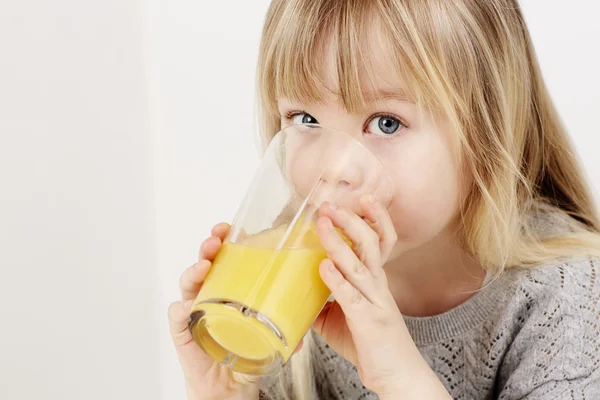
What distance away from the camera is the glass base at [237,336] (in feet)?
2.59

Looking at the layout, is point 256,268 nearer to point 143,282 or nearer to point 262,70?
point 262,70

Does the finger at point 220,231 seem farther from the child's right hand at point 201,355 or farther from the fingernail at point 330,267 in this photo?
the fingernail at point 330,267

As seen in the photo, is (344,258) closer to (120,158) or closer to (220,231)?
(220,231)

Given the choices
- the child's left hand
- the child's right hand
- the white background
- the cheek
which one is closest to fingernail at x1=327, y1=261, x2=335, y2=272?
the child's left hand

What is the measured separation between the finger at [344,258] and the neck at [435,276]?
1.39 ft

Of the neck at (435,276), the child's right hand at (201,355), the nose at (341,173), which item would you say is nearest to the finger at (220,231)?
the child's right hand at (201,355)

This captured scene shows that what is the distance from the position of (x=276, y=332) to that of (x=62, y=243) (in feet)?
2.44

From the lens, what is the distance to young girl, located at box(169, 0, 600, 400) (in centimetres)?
96

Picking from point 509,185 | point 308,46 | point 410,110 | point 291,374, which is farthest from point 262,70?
point 291,374

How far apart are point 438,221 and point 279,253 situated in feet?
1.24

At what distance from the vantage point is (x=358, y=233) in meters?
0.85

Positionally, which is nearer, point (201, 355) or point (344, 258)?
point (344, 258)

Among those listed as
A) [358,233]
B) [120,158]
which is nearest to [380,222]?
[358,233]

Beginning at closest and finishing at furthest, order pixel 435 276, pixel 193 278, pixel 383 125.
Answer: pixel 193 278 < pixel 383 125 < pixel 435 276
